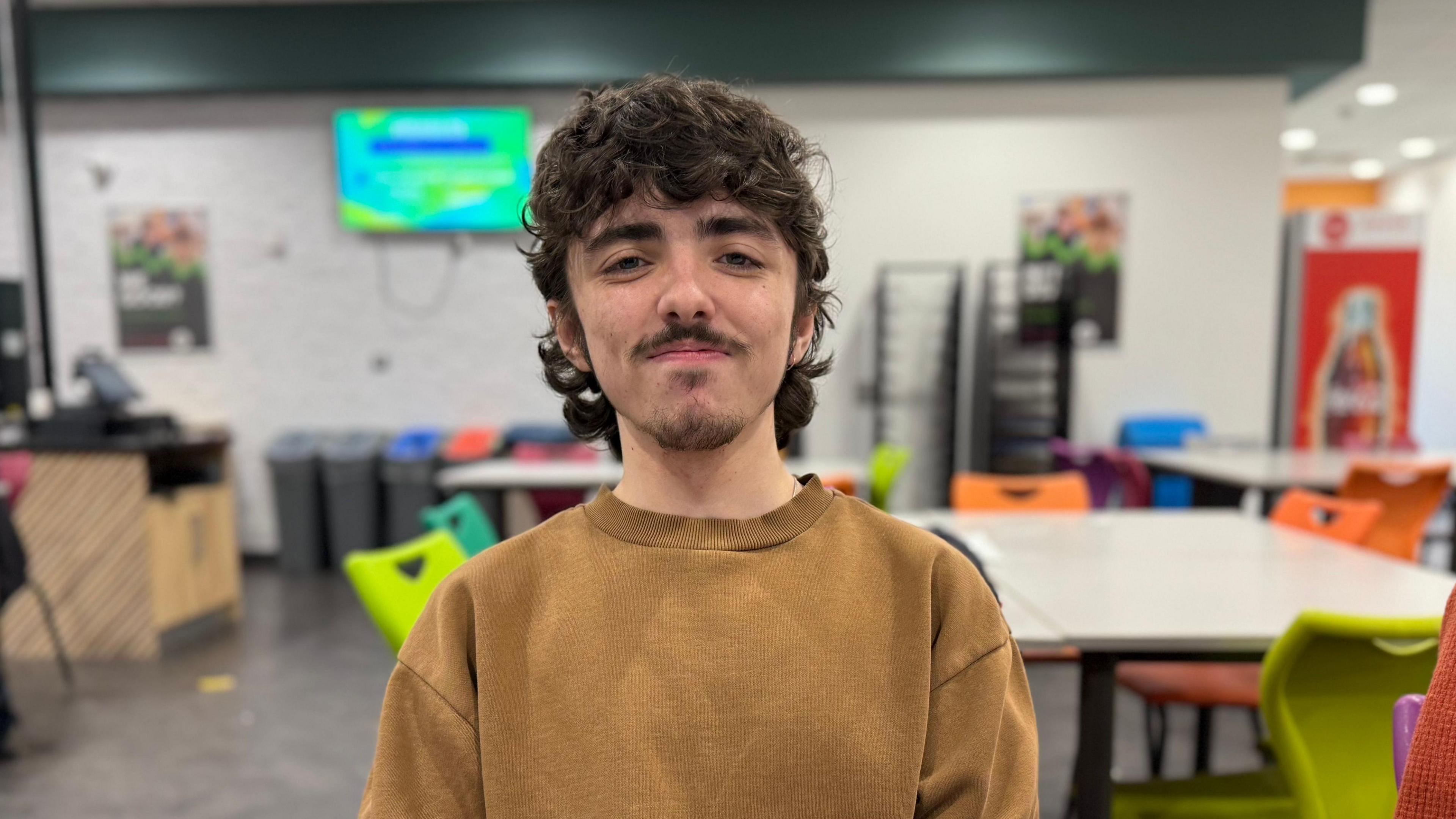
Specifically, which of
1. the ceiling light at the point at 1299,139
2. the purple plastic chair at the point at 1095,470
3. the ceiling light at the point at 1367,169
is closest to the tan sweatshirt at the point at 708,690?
the purple plastic chair at the point at 1095,470

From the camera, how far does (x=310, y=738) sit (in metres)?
2.94

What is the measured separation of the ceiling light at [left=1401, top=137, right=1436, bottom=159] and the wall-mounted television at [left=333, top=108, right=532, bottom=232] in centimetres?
853

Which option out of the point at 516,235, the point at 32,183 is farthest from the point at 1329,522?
the point at 32,183

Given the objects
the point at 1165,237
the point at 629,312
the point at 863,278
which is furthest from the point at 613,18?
the point at 629,312

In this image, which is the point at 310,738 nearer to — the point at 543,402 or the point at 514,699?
the point at 514,699

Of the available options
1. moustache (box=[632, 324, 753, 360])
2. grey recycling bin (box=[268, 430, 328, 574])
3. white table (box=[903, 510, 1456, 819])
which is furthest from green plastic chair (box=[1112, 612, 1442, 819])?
A: grey recycling bin (box=[268, 430, 328, 574])

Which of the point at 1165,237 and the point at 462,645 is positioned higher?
the point at 1165,237

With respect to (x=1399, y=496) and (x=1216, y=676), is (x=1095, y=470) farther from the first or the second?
(x=1216, y=676)

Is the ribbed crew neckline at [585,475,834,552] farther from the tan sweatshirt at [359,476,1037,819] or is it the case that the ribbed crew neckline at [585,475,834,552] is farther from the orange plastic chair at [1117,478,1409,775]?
the orange plastic chair at [1117,478,1409,775]

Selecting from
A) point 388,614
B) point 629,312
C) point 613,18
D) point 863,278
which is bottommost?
point 388,614

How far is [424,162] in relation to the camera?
5.75 meters

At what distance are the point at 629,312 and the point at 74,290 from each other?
6856 mm

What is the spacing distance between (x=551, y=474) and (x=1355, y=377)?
19.5ft

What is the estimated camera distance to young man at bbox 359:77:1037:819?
81 cm
